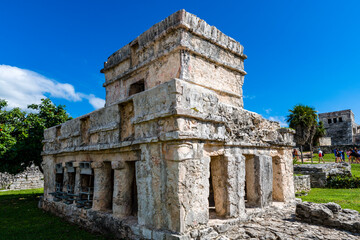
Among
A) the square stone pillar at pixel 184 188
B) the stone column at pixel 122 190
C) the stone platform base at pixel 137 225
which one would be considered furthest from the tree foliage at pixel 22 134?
the square stone pillar at pixel 184 188

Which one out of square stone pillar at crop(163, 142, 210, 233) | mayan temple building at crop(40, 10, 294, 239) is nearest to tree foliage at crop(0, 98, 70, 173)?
mayan temple building at crop(40, 10, 294, 239)

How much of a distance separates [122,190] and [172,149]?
1900 mm

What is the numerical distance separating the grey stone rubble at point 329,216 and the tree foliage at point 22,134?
10.2 meters

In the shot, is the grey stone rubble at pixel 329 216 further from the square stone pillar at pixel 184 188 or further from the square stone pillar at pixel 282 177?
the square stone pillar at pixel 184 188

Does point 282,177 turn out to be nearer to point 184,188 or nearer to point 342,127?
point 184,188

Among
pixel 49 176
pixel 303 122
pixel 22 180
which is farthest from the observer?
pixel 303 122

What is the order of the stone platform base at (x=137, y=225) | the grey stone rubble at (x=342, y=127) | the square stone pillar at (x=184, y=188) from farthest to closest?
the grey stone rubble at (x=342, y=127)
the stone platform base at (x=137, y=225)
the square stone pillar at (x=184, y=188)

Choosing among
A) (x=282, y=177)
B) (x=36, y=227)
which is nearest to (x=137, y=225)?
(x=36, y=227)

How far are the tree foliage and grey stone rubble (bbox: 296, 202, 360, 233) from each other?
1019cm

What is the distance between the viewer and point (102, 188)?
221 inches

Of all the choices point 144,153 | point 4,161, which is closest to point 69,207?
point 144,153

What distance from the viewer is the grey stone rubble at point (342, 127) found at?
34500 millimetres

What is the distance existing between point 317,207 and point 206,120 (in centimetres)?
296

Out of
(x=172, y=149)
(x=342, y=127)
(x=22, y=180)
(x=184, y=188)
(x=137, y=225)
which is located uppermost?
(x=342, y=127)
